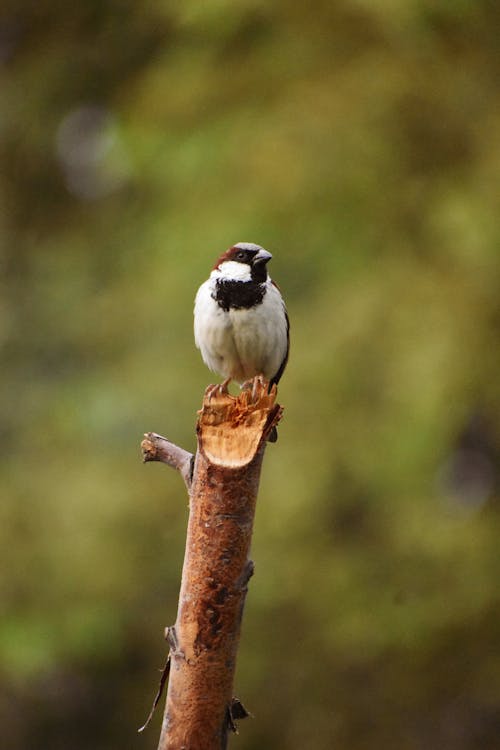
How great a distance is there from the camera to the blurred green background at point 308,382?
15.5 ft

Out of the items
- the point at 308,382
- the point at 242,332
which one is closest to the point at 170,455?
the point at 242,332

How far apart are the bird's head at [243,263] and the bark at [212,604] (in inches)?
62.7

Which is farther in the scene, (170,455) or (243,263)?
(243,263)

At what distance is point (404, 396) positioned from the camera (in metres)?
4.70

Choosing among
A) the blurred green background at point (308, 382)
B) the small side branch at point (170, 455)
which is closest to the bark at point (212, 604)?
the small side branch at point (170, 455)

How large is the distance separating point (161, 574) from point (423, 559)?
1.29 metres

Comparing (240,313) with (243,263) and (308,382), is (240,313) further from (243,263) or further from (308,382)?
(308,382)

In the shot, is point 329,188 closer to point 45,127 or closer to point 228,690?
point 45,127

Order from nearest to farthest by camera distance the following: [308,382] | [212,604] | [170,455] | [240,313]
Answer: [212,604] → [170,455] → [240,313] → [308,382]

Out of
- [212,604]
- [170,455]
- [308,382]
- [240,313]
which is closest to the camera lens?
[212,604]

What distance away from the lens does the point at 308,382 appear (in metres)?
4.81

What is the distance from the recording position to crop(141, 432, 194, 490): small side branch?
2.78 meters

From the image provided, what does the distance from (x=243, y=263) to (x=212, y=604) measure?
184 centimetres

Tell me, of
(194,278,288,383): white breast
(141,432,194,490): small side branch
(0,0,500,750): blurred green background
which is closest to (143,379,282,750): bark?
(141,432,194,490): small side branch
